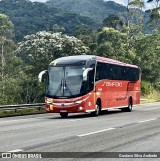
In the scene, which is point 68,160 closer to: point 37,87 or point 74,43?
point 37,87

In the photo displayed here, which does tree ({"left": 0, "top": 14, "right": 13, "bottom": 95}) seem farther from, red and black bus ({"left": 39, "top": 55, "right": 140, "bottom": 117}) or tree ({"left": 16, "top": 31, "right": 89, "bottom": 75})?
red and black bus ({"left": 39, "top": 55, "right": 140, "bottom": 117})

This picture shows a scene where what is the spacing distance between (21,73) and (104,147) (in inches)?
1611

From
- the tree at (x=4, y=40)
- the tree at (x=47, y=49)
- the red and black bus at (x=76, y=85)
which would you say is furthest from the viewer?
the tree at (x=4, y=40)

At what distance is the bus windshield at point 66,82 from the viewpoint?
2261 centimetres

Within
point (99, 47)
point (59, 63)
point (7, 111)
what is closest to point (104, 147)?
point (59, 63)

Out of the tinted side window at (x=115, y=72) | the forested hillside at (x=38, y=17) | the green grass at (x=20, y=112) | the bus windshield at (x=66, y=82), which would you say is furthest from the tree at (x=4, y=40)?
the forested hillside at (x=38, y=17)

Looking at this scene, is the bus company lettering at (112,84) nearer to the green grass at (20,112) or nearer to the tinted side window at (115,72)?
the tinted side window at (115,72)

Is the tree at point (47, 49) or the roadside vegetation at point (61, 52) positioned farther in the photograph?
the tree at point (47, 49)

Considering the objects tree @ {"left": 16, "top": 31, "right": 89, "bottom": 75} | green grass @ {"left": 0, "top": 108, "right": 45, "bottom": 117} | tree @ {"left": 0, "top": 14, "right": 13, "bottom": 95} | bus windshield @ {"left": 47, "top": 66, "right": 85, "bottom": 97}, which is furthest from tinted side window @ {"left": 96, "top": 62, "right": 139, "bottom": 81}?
tree @ {"left": 0, "top": 14, "right": 13, "bottom": 95}

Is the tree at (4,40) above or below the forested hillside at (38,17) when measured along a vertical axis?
below

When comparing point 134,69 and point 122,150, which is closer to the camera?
point 122,150

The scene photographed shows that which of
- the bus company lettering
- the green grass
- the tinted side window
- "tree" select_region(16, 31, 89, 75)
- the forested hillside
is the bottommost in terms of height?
the green grass

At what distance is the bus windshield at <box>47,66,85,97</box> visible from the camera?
890 inches

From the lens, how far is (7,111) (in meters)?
27.3
